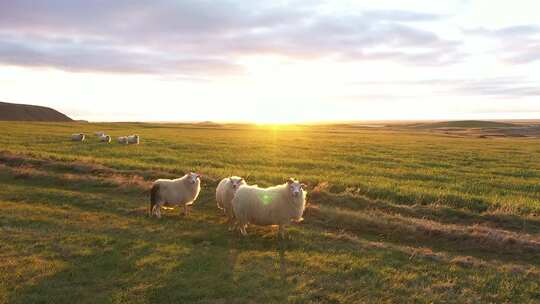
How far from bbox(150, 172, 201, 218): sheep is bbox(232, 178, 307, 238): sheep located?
2992 mm

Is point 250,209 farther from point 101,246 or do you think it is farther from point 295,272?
point 101,246

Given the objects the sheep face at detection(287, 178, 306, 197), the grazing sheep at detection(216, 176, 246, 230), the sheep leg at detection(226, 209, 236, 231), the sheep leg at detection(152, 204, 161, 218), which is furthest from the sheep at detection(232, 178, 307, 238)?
the sheep leg at detection(152, 204, 161, 218)

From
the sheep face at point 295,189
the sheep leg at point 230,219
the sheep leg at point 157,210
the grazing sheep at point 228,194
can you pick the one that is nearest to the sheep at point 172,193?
the sheep leg at point 157,210

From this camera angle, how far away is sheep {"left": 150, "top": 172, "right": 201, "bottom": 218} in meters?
15.5

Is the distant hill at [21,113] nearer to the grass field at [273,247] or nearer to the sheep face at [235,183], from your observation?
the grass field at [273,247]

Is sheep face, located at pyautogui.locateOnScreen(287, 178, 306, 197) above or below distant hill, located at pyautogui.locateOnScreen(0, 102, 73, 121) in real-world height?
below

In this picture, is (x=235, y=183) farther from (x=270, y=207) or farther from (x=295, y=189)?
(x=295, y=189)

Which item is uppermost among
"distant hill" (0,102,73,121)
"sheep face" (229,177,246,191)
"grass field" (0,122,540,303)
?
"distant hill" (0,102,73,121)

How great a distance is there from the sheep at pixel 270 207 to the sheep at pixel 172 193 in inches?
118

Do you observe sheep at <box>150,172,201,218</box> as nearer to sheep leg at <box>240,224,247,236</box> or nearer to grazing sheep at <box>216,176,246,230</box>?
grazing sheep at <box>216,176,246,230</box>

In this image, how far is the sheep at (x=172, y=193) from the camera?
15508 mm

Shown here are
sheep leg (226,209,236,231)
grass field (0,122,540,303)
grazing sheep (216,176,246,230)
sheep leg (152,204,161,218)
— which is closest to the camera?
grass field (0,122,540,303)

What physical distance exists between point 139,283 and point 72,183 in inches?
531

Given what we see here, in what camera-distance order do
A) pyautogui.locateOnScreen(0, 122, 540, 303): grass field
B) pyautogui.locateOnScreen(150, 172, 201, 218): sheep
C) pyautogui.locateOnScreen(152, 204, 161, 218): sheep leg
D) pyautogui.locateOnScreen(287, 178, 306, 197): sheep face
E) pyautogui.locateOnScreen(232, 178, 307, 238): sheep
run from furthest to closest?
pyautogui.locateOnScreen(150, 172, 201, 218): sheep, pyautogui.locateOnScreen(152, 204, 161, 218): sheep leg, pyautogui.locateOnScreen(232, 178, 307, 238): sheep, pyautogui.locateOnScreen(287, 178, 306, 197): sheep face, pyautogui.locateOnScreen(0, 122, 540, 303): grass field
